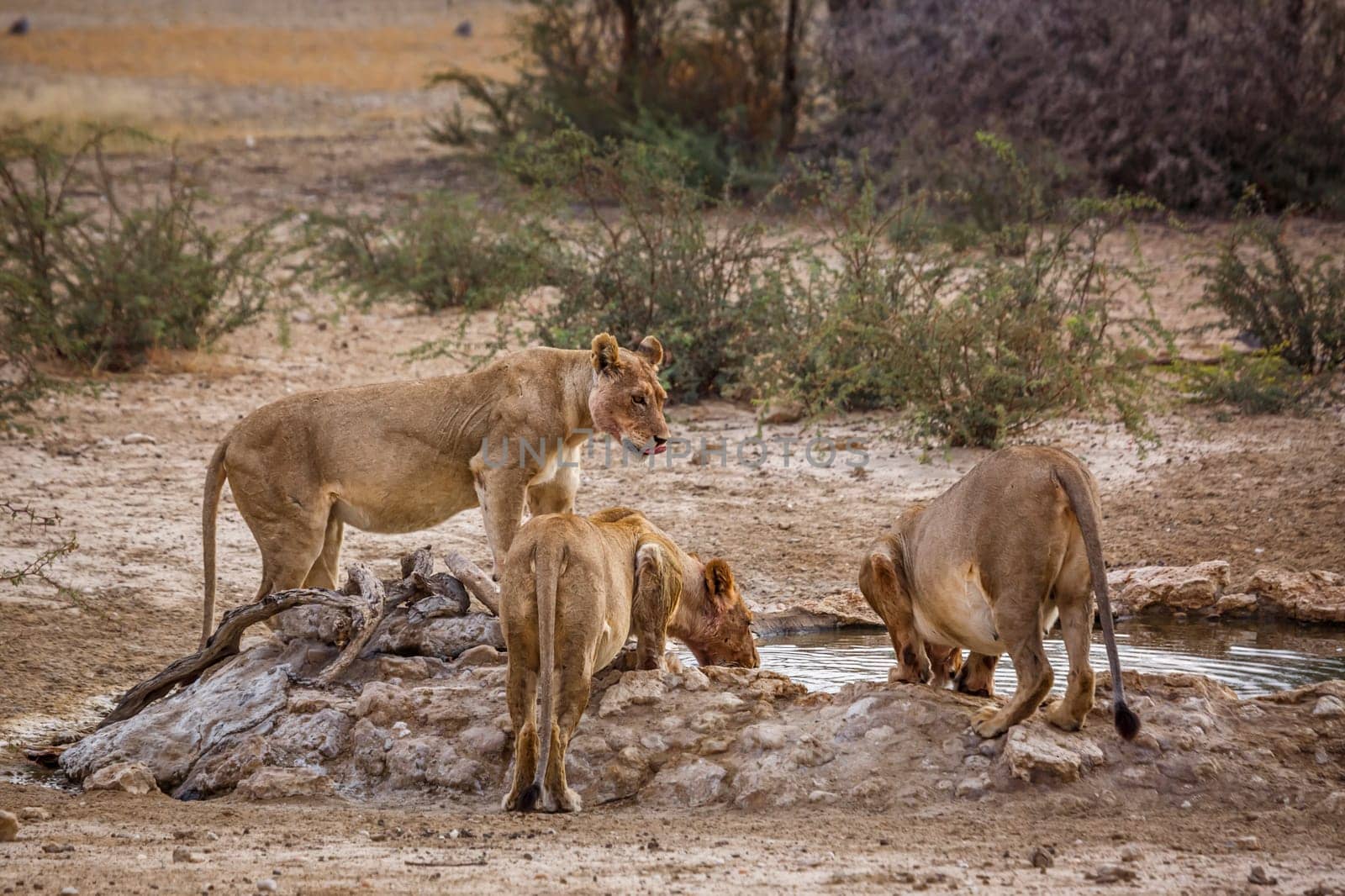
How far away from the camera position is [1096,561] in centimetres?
520

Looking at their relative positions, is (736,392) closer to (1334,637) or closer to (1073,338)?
(1073,338)

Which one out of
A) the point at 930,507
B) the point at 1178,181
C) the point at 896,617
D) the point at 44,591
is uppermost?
the point at 1178,181

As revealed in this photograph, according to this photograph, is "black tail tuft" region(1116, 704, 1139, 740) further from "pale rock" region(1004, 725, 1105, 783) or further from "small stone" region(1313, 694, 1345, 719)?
"small stone" region(1313, 694, 1345, 719)

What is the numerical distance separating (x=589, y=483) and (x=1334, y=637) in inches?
199

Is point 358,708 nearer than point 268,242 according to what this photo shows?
Yes

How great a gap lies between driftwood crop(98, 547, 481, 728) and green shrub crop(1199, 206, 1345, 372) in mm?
7907

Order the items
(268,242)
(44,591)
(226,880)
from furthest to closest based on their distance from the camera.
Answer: (268,242), (44,591), (226,880)

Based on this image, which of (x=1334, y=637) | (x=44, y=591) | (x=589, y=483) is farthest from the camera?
Answer: (x=589, y=483)

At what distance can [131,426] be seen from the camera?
12.1 metres

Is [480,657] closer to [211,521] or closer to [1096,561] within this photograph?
[211,521]

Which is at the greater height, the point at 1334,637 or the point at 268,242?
the point at 268,242

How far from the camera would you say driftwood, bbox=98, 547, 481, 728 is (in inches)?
265

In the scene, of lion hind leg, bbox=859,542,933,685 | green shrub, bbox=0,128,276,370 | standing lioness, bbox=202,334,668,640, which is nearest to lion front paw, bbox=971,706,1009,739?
lion hind leg, bbox=859,542,933,685

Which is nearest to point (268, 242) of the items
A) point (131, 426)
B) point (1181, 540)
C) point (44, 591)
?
point (131, 426)
